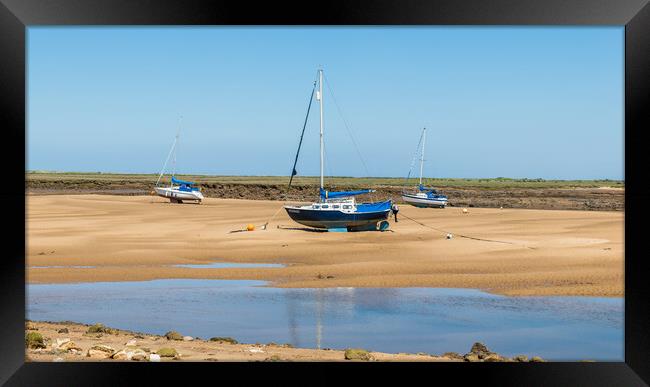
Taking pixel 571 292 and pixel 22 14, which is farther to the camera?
pixel 571 292

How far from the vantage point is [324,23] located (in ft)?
22.2

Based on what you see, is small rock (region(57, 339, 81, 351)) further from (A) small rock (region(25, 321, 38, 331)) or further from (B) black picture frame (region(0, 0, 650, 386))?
(B) black picture frame (region(0, 0, 650, 386))

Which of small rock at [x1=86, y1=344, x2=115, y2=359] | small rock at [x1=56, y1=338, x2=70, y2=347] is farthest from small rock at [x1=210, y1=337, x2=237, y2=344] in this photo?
small rock at [x1=56, y1=338, x2=70, y2=347]

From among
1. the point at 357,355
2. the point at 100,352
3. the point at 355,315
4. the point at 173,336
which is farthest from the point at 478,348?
the point at 100,352

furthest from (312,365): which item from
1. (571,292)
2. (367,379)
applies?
(571,292)

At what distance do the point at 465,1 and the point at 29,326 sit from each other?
7.61 m

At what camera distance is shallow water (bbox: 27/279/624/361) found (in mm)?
10508

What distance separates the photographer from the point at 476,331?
11.4 meters

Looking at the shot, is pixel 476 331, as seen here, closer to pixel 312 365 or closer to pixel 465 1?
pixel 312 365

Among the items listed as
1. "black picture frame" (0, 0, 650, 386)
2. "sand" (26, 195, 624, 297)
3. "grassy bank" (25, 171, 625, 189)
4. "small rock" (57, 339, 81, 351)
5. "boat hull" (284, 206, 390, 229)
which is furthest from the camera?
"grassy bank" (25, 171, 625, 189)

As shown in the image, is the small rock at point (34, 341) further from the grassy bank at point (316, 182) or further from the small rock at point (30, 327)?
the grassy bank at point (316, 182)

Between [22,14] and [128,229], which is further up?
[22,14]

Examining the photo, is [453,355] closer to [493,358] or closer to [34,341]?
[493,358]

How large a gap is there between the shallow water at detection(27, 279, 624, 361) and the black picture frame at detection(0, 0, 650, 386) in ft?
10.8
